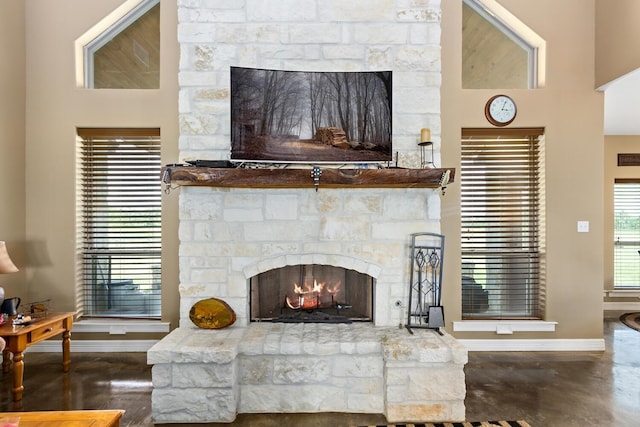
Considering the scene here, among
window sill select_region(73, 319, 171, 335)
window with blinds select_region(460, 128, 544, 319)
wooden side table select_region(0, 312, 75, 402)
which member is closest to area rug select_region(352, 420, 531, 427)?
window with blinds select_region(460, 128, 544, 319)

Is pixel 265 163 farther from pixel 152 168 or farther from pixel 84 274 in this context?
pixel 84 274

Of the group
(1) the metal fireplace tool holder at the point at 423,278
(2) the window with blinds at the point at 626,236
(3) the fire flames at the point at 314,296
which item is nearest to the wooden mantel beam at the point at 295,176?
(1) the metal fireplace tool holder at the point at 423,278

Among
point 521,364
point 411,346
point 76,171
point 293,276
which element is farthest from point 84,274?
point 521,364

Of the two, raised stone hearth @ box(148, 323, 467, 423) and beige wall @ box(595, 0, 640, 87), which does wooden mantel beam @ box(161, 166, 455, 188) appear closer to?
raised stone hearth @ box(148, 323, 467, 423)

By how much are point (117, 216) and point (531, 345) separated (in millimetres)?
4233

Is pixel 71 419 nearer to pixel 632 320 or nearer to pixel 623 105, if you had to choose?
pixel 623 105

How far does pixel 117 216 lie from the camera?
3586 millimetres

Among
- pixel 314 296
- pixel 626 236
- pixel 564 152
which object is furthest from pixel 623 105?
pixel 314 296

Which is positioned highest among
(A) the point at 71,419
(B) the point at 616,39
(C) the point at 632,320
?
(B) the point at 616,39

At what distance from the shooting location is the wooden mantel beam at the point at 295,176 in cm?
256

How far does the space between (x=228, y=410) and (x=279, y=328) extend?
654 millimetres

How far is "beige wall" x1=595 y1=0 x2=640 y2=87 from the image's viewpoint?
10.2ft

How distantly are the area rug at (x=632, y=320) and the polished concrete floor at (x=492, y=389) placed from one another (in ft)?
3.26

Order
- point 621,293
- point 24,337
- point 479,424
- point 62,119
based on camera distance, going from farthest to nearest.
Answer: point 621,293 < point 62,119 < point 24,337 < point 479,424
